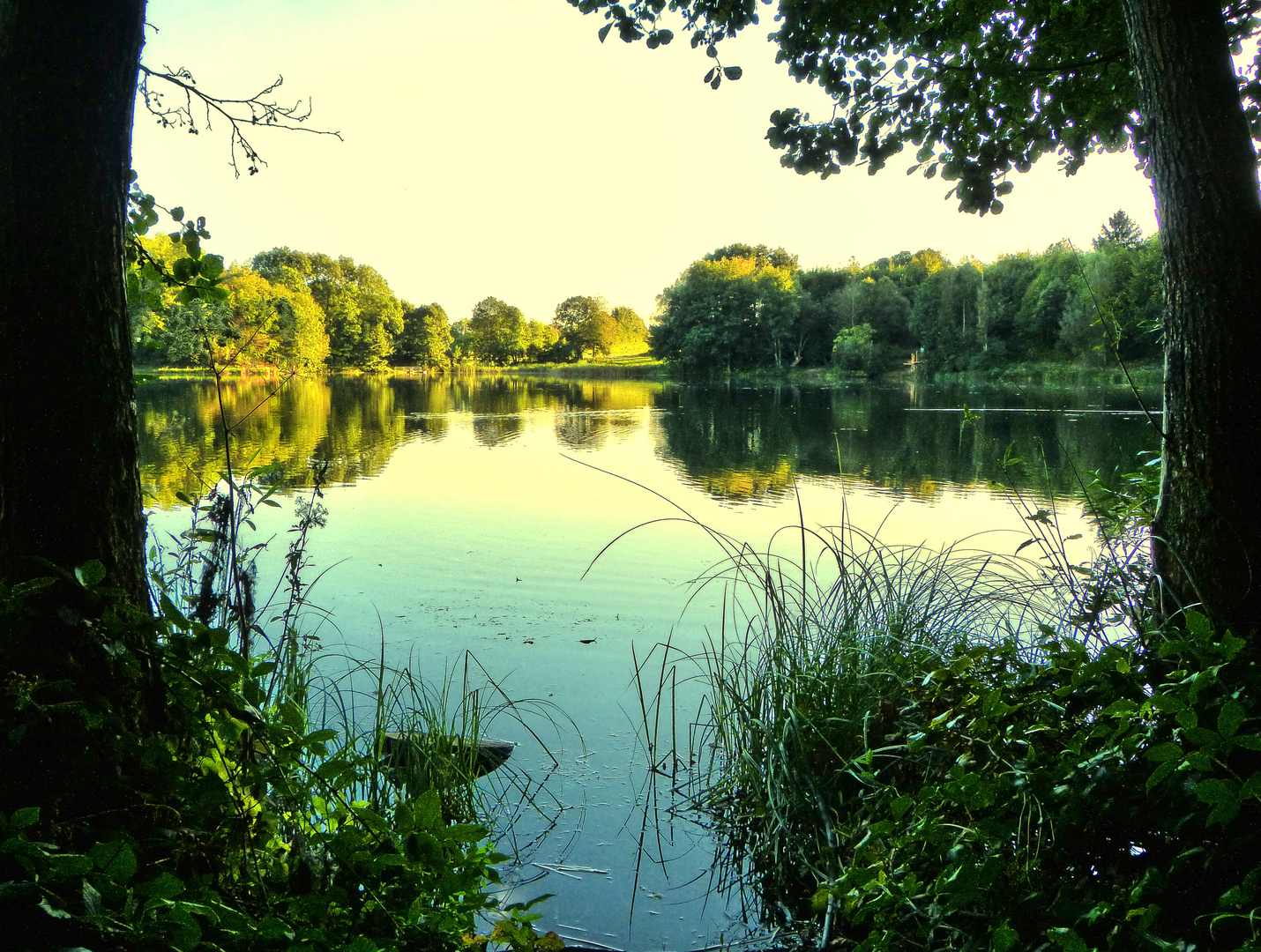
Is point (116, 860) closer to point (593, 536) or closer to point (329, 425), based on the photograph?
point (593, 536)

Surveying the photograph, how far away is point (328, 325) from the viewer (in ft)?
187

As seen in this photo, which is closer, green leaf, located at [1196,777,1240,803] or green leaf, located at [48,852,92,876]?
green leaf, located at [48,852,92,876]

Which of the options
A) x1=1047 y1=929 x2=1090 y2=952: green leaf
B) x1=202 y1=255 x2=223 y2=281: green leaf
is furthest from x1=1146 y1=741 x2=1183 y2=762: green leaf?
x1=202 y1=255 x2=223 y2=281: green leaf

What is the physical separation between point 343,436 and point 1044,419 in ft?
52.7

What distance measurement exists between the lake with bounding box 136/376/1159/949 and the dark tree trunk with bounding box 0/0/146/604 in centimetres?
48

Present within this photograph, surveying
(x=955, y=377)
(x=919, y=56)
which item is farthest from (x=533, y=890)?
(x=955, y=377)

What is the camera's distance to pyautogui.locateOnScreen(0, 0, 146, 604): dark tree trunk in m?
1.64

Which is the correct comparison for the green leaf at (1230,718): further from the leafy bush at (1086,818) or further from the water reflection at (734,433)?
the water reflection at (734,433)

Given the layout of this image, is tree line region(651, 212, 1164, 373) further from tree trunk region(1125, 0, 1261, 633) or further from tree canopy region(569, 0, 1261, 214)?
tree trunk region(1125, 0, 1261, 633)

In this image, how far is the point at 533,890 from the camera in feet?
8.77

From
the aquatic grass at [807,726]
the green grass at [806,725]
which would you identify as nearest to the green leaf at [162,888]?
the aquatic grass at [807,726]

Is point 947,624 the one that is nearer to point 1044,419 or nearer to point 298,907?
point 298,907

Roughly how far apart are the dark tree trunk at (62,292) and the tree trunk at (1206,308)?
107 inches

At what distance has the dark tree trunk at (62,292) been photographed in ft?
5.38
